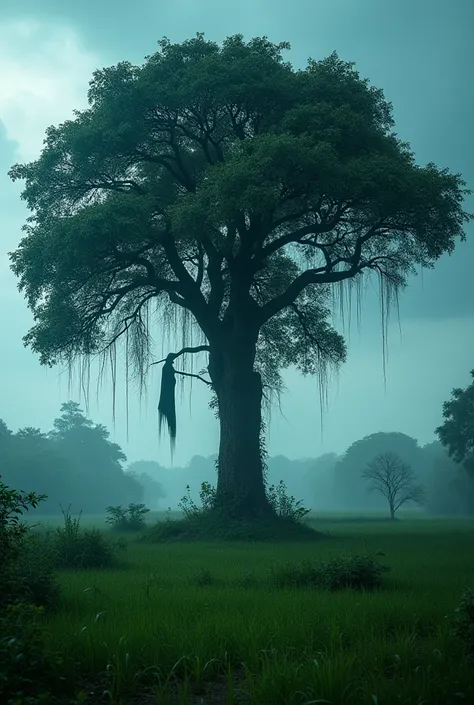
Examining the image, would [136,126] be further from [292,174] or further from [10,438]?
[10,438]

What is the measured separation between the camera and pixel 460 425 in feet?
187

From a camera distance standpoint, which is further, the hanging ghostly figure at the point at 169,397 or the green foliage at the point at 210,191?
the hanging ghostly figure at the point at 169,397

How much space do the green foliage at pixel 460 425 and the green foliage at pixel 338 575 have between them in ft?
160

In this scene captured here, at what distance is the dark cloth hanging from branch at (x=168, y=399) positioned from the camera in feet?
77.0

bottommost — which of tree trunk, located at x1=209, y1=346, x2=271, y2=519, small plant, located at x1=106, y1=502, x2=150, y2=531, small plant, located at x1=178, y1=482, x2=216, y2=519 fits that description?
small plant, located at x1=106, y1=502, x2=150, y2=531

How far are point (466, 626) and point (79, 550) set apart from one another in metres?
9.19

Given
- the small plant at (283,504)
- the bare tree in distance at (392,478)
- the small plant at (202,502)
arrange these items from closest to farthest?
1. the small plant at (202,502)
2. the small plant at (283,504)
3. the bare tree in distance at (392,478)

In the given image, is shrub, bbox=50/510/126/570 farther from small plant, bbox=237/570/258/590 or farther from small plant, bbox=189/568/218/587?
small plant, bbox=237/570/258/590

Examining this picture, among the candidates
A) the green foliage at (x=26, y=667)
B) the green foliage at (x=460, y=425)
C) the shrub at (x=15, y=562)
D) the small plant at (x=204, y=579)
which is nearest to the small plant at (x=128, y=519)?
the small plant at (x=204, y=579)

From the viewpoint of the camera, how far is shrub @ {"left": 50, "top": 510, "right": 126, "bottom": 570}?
13.4m

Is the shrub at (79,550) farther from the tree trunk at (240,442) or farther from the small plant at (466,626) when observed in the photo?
the small plant at (466,626)

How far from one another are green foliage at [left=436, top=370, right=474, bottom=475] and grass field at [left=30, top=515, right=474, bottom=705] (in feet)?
160

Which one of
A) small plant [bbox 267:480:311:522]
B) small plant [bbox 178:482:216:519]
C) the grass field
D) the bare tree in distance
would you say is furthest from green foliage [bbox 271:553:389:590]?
the bare tree in distance

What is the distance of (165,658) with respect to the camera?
19.7 ft
